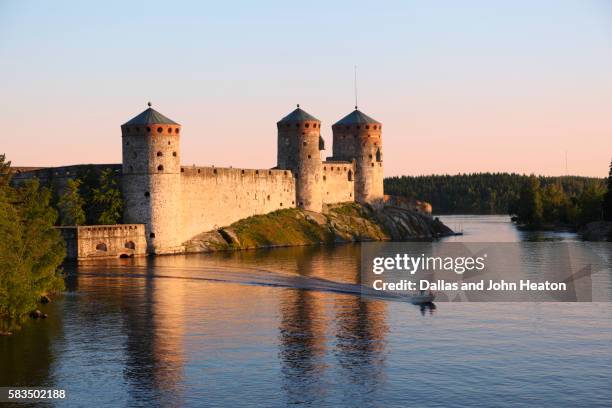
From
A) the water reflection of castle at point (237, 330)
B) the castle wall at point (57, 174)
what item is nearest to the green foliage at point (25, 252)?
the water reflection of castle at point (237, 330)

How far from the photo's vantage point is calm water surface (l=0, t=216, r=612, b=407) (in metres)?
35.8

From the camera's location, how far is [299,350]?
4341 centimetres

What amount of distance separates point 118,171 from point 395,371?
59.2 meters

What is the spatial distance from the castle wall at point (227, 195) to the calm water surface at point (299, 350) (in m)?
32.6

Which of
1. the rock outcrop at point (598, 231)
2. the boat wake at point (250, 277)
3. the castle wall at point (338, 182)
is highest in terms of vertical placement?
the castle wall at point (338, 182)

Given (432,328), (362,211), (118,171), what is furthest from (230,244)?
(432,328)

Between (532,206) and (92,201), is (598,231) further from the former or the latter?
(92,201)

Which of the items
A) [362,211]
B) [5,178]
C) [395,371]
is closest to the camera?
[395,371]

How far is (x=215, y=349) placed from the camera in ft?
143

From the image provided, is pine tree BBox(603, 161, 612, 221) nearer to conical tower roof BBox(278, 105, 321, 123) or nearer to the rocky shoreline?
the rocky shoreline

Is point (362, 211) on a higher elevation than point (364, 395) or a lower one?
higher

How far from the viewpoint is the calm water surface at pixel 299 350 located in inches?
1411

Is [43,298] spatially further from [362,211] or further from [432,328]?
[362,211]

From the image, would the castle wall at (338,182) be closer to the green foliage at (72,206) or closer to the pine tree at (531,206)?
the green foliage at (72,206)
